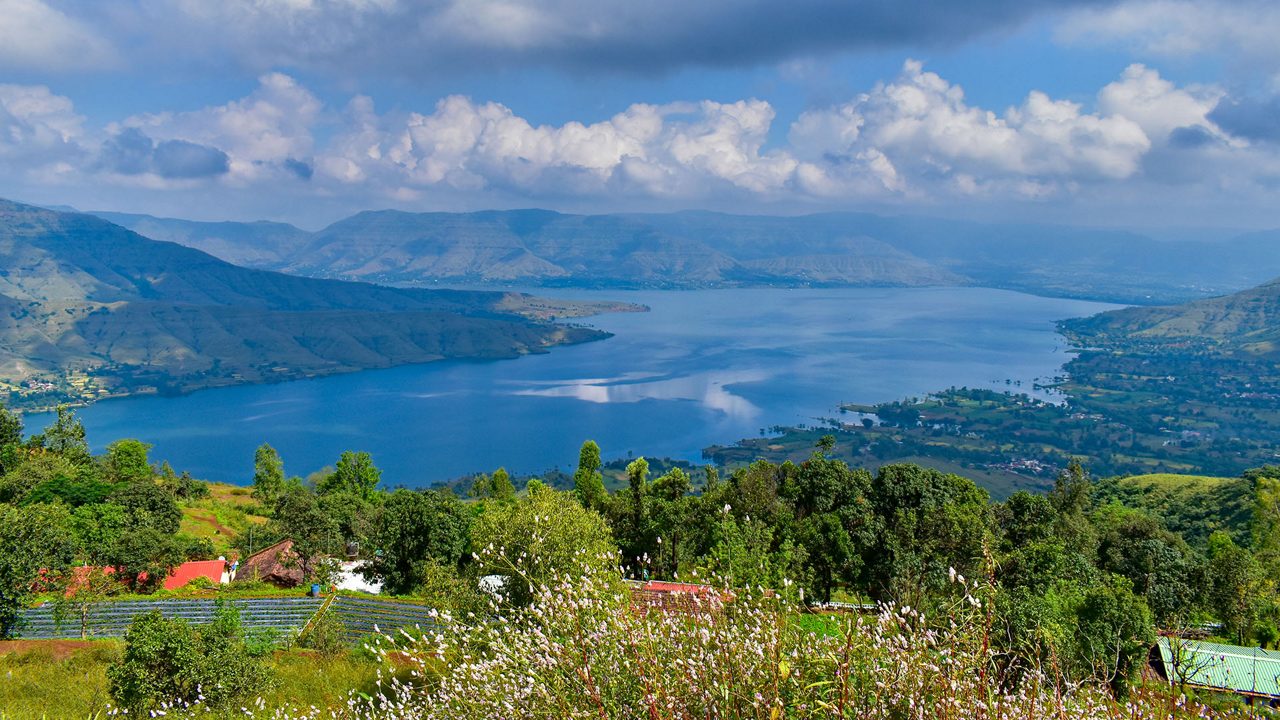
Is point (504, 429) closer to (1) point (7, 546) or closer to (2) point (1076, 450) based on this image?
(2) point (1076, 450)

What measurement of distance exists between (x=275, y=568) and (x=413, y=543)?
19.8 ft

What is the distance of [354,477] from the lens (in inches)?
1687

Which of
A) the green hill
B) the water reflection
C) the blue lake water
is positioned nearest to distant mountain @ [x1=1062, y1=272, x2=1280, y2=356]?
the blue lake water

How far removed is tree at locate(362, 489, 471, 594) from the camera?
24.2 m

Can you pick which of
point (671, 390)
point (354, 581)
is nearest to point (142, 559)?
point (354, 581)

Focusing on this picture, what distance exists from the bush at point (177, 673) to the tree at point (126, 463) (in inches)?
1219

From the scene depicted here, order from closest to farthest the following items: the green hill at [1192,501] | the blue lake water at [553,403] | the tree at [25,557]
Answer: the tree at [25,557] < the green hill at [1192,501] < the blue lake water at [553,403]

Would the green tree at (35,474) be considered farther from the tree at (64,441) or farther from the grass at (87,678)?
the grass at (87,678)

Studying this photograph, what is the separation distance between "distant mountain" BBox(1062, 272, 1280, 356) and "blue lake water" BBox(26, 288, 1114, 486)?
16.1 m

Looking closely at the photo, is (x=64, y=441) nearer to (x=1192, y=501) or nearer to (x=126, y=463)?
(x=126, y=463)

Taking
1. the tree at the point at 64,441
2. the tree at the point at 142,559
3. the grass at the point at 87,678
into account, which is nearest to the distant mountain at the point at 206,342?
the tree at the point at 64,441

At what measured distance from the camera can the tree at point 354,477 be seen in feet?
138

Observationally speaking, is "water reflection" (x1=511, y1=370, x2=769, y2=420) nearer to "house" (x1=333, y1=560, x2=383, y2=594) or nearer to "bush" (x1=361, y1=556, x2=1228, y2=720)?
"house" (x1=333, y1=560, x2=383, y2=594)

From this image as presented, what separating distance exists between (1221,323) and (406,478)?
18012cm
